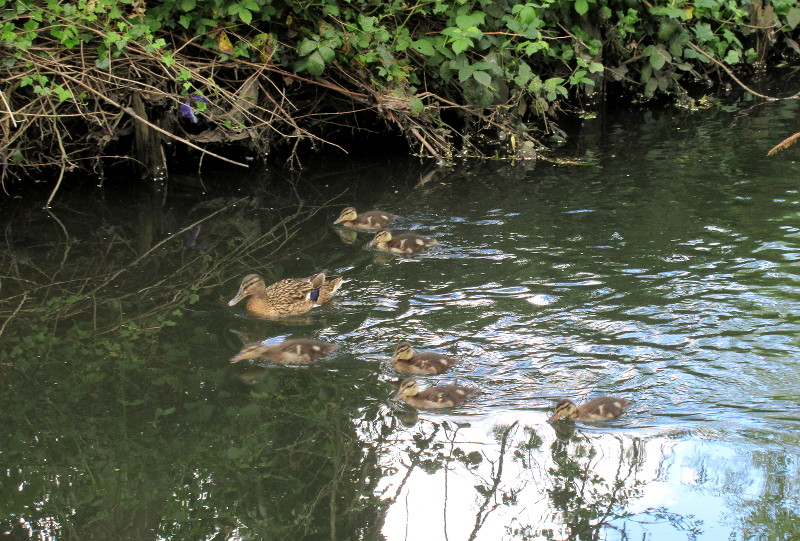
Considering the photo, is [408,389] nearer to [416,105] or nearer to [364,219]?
[364,219]

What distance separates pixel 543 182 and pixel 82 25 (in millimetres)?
5136

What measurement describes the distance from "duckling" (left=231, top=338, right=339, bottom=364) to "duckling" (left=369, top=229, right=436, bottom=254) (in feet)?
6.24

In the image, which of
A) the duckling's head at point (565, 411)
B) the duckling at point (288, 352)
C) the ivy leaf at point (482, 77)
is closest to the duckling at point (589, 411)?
the duckling's head at point (565, 411)

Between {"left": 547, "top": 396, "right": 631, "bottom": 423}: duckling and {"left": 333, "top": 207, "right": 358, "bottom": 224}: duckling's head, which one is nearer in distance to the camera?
{"left": 547, "top": 396, "right": 631, "bottom": 423}: duckling

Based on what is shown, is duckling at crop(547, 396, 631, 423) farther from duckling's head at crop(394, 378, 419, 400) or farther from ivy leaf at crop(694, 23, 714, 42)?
ivy leaf at crop(694, 23, 714, 42)

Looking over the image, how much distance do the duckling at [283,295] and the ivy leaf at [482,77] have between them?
12.6ft

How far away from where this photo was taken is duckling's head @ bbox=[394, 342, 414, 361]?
6.22 m

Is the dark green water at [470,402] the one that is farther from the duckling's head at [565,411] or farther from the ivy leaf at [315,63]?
the ivy leaf at [315,63]

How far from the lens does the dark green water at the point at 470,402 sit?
15.9 ft

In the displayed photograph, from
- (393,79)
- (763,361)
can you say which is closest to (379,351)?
(763,361)

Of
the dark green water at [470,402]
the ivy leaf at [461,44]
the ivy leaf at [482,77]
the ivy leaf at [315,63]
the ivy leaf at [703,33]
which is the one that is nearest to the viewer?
the dark green water at [470,402]

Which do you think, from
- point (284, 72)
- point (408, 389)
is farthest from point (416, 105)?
point (408, 389)

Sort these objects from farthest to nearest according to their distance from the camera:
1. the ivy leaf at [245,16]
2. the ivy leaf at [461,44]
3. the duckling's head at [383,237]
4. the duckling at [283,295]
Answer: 1. the ivy leaf at [461,44]
2. the ivy leaf at [245,16]
3. the duckling's head at [383,237]
4. the duckling at [283,295]

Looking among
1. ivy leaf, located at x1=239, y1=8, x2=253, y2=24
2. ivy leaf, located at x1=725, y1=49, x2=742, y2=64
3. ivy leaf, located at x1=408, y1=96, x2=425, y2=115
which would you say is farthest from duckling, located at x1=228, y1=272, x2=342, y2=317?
ivy leaf, located at x1=725, y1=49, x2=742, y2=64
